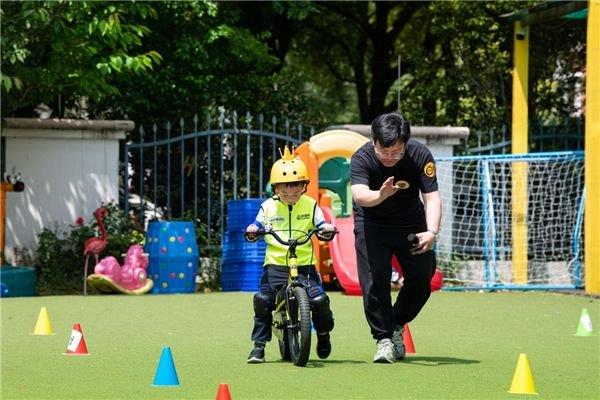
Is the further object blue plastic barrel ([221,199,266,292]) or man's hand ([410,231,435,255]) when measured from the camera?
blue plastic barrel ([221,199,266,292])

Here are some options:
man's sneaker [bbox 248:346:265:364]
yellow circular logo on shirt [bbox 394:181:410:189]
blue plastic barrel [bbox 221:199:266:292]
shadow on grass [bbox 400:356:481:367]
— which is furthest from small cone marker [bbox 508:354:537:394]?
blue plastic barrel [bbox 221:199:266:292]

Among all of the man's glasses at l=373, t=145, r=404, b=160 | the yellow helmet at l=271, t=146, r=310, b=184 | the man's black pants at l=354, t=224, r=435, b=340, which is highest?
the man's glasses at l=373, t=145, r=404, b=160

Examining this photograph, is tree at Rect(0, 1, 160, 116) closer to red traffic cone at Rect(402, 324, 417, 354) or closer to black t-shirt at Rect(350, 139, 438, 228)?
red traffic cone at Rect(402, 324, 417, 354)

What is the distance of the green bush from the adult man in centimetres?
872

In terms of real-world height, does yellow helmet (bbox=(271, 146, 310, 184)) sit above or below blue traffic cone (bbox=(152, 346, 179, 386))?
above

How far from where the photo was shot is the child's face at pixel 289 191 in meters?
9.42

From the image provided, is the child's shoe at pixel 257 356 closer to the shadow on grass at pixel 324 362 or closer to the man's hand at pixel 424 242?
the shadow on grass at pixel 324 362

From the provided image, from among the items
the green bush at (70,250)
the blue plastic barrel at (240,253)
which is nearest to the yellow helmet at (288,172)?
the blue plastic barrel at (240,253)

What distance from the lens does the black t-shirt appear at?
30.2 ft

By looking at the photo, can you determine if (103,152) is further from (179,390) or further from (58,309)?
(179,390)

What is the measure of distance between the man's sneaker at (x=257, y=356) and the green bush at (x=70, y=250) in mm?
8583

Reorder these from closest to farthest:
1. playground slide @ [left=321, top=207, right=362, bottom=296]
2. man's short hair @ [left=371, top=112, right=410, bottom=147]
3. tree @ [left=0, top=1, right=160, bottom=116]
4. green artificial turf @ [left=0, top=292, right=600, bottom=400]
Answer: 1. green artificial turf @ [left=0, top=292, right=600, bottom=400]
2. man's short hair @ [left=371, top=112, right=410, bottom=147]
3. tree @ [left=0, top=1, right=160, bottom=116]
4. playground slide @ [left=321, top=207, right=362, bottom=296]

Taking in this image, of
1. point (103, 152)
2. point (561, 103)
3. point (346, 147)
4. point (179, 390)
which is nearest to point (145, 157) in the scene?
point (103, 152)

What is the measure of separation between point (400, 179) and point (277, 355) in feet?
5.47
